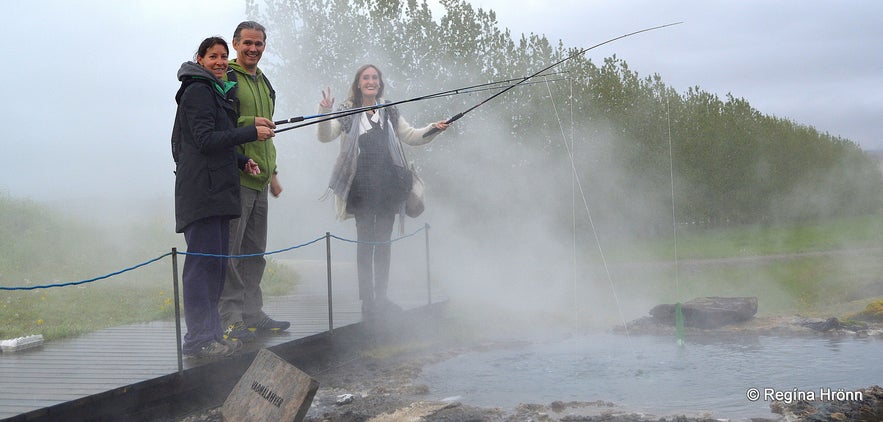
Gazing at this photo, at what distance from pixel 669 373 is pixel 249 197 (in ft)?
10.1

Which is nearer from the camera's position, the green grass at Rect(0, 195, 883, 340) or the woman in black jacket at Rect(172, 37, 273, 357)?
the woman in black jacket at Rect(172, 37, 273, 357)

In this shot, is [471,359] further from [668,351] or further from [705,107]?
[705,107]

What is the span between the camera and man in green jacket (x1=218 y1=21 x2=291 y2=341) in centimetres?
579

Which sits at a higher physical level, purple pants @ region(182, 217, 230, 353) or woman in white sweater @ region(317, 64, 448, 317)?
woman in white sweater @ region(317, 64, 448, 317)

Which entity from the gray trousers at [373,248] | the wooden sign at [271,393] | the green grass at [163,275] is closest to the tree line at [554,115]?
the green grass at [163,275]

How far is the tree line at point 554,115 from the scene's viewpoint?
1678 centimetres

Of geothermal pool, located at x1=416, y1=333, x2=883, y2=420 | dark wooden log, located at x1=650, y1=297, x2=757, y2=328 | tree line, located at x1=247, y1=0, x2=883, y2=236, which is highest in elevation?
tree line, located at x1=247, y1=0, x2=883, y2=236

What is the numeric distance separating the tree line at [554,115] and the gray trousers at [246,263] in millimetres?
7921

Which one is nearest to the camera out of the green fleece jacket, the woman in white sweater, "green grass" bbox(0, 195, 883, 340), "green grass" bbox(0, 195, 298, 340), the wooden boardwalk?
the wooden boardwalk

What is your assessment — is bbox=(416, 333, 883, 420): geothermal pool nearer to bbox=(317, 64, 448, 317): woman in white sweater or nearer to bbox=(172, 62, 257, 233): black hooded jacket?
bbox=(317, 64, 448, 317): woman in white sweater

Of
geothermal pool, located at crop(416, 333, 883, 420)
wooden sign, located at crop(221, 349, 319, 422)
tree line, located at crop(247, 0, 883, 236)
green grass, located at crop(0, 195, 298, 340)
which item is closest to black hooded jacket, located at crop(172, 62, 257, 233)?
wooden sign, located at crop(221, 349, 319, 422)

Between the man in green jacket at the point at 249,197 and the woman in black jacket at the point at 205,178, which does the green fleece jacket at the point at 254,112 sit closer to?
the man in green jacket at the point at 249,197

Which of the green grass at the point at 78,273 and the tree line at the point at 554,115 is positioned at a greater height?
the tree line at the point at 554,115

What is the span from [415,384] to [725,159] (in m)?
23.7
